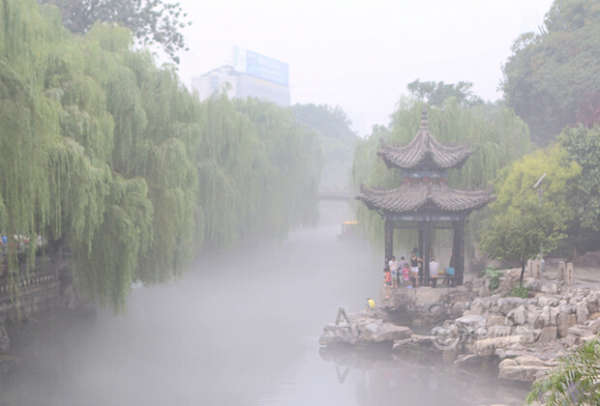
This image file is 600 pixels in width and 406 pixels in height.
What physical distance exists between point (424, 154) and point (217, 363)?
322 inches

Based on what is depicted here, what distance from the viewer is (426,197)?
16.8 meters

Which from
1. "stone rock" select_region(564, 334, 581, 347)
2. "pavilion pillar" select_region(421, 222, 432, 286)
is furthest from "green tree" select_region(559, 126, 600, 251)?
"stone rock" select_region(564, 334, 581, 347)

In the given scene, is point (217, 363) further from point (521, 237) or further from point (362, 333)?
point (521, 237)

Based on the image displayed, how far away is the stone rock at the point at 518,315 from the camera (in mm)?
13398

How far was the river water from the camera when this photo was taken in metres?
11.1

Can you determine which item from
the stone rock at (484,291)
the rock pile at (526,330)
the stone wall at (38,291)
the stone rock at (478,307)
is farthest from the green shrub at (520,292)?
the stone wall at (38,291)

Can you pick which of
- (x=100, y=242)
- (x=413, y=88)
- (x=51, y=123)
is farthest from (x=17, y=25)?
(x=413, y=88)

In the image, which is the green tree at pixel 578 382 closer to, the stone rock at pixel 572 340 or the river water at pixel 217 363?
the river water at pixel 217 363

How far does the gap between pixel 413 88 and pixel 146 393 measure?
27.2 m

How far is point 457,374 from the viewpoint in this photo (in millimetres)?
12336

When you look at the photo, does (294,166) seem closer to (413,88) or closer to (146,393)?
(413,88)

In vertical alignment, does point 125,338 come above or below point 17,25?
below

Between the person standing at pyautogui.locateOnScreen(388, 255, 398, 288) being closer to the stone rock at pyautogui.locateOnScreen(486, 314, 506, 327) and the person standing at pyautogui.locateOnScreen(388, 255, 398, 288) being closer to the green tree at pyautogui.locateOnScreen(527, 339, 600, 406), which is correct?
the stone rock at pyautogui.locateOnScreen(486, 314, 506, 327)

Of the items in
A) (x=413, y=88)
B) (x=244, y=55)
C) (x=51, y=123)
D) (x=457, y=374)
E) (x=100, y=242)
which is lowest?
(x=457, y=374)
